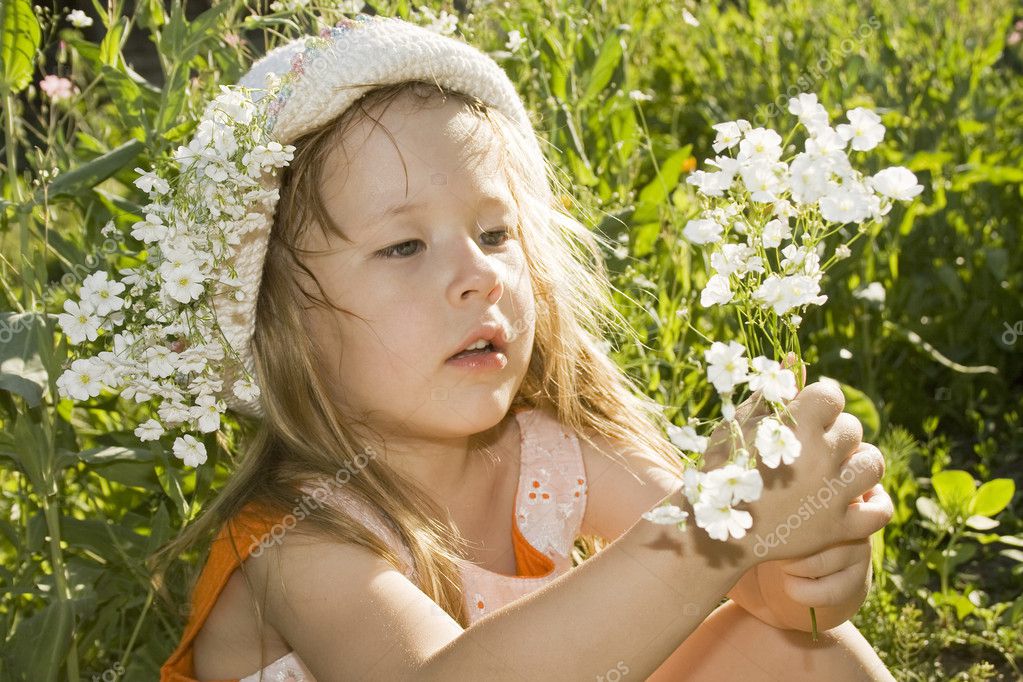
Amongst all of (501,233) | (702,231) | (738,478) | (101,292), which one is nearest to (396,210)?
(501,233)

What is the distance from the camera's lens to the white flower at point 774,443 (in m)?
1.01

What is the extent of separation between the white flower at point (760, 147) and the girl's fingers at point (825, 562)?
0.52m

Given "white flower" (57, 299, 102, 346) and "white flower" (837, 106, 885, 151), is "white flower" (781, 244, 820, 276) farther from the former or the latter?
"white flower" (57, 299, 102, 346)

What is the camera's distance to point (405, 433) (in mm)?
1759

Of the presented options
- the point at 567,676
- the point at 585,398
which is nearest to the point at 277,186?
the point at 585,398

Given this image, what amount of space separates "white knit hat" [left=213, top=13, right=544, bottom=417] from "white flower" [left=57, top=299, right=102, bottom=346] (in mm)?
190

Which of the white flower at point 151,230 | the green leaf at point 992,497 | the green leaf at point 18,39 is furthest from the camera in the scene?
the green leaf at point 992,497

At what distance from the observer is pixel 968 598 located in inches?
87.4

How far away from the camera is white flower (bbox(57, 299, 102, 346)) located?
1.52 meters

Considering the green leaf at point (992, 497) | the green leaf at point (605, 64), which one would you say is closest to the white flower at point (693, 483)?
the green leaf at point (992, 497)

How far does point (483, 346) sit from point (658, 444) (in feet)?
1.69

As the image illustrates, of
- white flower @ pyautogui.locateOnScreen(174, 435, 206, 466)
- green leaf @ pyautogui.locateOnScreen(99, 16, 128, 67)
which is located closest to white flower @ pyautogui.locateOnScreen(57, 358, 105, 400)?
white flower @ pyautogui.locateOnScreen(174, 435, 206, 466)

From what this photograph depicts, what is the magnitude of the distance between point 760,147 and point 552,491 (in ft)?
3.06

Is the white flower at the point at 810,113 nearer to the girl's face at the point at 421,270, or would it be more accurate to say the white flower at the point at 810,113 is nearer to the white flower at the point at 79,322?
the girl's face at the point at 421,270
